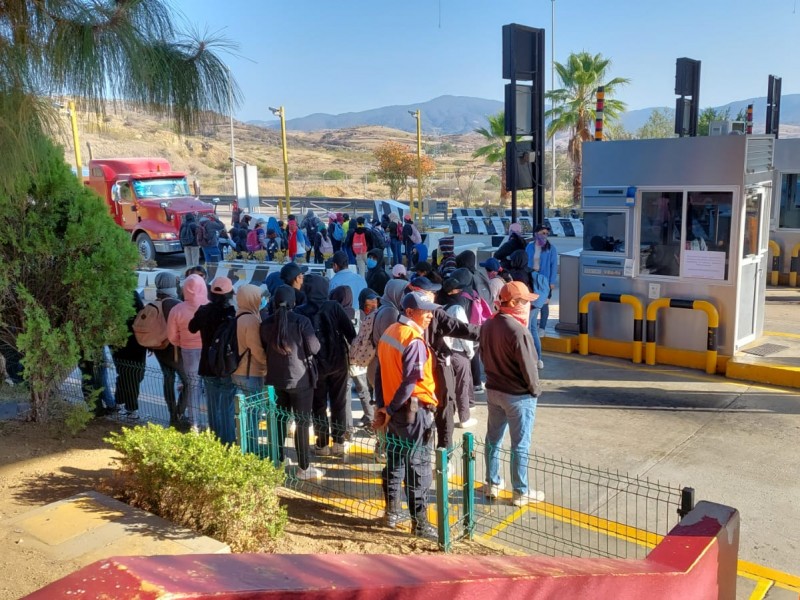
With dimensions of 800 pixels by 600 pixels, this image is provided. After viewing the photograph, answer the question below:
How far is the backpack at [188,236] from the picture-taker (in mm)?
19641

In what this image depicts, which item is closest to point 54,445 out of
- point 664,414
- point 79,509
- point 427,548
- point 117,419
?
point 117,419

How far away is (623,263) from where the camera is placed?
10.1 meters

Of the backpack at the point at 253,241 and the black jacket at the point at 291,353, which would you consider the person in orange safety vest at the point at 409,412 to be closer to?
the black jacket at the point at 291,353

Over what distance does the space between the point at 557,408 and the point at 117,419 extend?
4.72m

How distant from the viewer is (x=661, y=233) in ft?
32.0

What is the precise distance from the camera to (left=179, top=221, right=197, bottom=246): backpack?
19641 millimetres

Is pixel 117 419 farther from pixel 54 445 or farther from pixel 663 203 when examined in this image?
pixel 663 203

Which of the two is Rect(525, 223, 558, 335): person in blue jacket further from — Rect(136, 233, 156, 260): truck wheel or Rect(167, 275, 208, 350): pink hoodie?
Rect(136, 233, 156, 260): truck wheel

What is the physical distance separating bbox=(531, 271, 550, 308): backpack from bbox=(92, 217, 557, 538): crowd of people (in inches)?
83.5

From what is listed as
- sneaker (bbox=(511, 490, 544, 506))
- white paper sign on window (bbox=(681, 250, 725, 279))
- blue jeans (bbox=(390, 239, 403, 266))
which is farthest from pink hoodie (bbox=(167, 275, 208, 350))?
blue jeans (bbox=(390, 239, 403, 266))

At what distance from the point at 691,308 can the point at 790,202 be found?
739 centimetres

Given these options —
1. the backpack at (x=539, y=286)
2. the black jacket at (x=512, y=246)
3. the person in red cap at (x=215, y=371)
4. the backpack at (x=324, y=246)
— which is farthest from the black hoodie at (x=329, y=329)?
the backpack at (x=324, y=246)

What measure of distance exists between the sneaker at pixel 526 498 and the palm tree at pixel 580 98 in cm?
3050

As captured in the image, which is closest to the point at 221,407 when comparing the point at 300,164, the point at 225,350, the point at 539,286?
the point at 225,350
